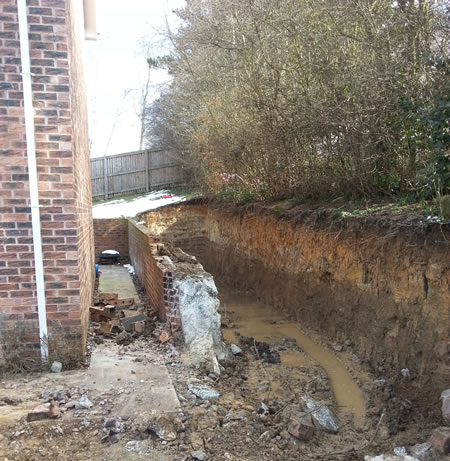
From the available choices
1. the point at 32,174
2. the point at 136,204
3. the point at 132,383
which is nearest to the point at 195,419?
the point at 132,383

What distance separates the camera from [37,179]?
388 cm

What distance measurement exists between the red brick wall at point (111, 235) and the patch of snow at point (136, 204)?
1.24 m

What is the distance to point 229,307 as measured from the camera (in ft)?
29.1

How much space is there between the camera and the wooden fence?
2089cm

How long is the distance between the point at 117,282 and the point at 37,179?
18.6ft

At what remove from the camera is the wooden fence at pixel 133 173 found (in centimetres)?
2089

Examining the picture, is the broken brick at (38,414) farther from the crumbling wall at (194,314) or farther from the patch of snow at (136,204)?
the patch of snow at (136,204)

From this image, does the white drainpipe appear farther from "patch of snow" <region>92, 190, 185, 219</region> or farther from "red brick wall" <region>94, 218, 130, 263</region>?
"patch of snow" <region>92, 190, 185, 219</region>

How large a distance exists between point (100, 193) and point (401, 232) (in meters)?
18.7

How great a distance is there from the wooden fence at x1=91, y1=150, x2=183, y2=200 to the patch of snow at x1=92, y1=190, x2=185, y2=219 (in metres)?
1.03

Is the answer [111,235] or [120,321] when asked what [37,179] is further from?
[111,235]

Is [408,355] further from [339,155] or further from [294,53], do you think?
[294,53]

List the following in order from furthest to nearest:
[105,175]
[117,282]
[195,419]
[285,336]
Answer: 1. [105,175]
2. [117,282]
3. [285,336]
4. [195,419]

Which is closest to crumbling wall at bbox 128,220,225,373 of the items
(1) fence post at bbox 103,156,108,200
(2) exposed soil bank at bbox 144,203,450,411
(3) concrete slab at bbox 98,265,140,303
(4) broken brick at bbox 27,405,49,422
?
(4) broken brick at bbox 27,405,49,422
